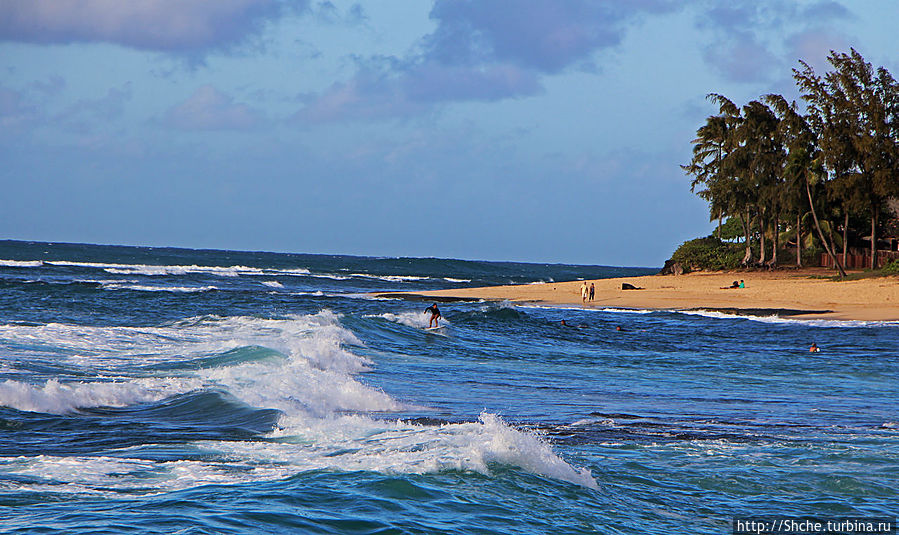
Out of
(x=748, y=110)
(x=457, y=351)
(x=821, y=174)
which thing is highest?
(x=748, y=110)

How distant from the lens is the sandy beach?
132ft

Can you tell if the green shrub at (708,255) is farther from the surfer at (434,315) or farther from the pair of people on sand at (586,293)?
the surfer at (434,315)

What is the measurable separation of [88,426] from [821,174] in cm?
5028

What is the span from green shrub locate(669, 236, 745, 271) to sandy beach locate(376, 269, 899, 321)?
3.06 metres

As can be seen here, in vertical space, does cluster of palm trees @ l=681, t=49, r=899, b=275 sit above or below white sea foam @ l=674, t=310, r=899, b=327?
above

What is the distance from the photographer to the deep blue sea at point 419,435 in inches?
292

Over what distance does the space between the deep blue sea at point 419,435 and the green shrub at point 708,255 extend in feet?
124

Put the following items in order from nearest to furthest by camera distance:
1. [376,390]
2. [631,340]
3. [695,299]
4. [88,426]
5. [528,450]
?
[528,450] → [88,426] → [376,390] → [631,340] → [695,299]

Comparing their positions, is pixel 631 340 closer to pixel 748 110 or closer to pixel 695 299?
pixel 695 299

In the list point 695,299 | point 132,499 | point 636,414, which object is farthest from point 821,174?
point 132,499

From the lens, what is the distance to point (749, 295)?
46594 millimetres

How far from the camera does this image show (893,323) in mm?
34875

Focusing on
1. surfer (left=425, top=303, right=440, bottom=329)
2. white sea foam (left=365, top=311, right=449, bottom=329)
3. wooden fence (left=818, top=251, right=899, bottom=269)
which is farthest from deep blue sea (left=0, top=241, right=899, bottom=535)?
wooden fence (left=818, top=251, right=899, bottom=269)

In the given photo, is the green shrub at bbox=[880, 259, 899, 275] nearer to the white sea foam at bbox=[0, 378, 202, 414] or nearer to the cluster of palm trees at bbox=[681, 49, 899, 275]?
the cluster of palm trees at bbox=[681, 49, 899, 275]
